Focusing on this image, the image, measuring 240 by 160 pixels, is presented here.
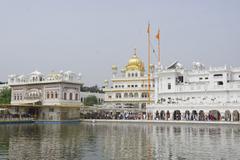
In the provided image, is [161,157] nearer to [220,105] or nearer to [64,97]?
[220,105]

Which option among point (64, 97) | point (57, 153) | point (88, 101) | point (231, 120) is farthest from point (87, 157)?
point (88, 101)

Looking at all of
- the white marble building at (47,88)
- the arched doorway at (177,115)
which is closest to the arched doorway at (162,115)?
the arched doorway at (177,115)

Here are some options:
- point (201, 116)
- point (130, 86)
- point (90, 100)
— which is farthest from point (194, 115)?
point (90, 100)

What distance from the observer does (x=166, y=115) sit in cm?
5422

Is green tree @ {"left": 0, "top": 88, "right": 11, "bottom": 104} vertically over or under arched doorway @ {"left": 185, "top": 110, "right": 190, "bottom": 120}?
over

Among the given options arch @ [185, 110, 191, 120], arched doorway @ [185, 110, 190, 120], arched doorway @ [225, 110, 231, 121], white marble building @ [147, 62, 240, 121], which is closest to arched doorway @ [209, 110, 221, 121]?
white marble building @ [147, 62, 240, 121]

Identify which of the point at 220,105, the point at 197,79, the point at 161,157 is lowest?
the point at 161,157

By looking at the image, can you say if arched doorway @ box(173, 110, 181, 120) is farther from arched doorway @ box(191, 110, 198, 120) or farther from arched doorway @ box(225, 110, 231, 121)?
arched doorway @ box(225, 110, 231, 121)

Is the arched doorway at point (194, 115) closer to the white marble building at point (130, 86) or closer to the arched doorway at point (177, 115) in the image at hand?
the arched doorway at point (177, 115)

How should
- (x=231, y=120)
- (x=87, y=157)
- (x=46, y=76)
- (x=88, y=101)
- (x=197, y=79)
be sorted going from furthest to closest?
(x=88, y=101), (x=46, y=76), (x=197, y=79), (x=231, y=120), (x=87, y=157)

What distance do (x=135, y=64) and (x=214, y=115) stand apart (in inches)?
924

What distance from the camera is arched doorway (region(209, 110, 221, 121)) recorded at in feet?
164

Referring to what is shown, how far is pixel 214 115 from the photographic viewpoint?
171 ft

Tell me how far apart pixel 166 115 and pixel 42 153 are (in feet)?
122
